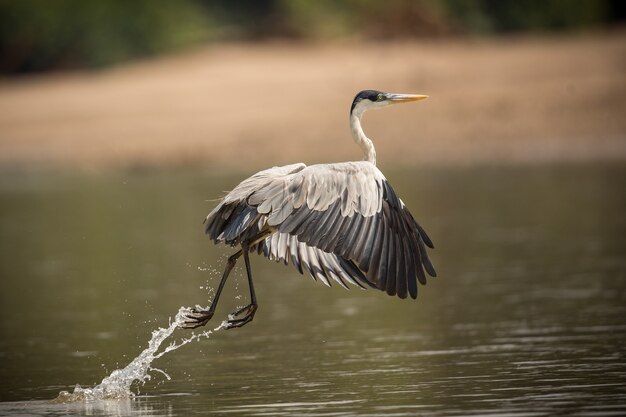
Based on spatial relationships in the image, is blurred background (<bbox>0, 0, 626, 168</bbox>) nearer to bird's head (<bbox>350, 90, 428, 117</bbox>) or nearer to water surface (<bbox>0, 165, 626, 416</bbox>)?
water surface (<bbox>0, 165, 626, 416</bbox>)

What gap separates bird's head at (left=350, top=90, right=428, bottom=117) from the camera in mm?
8531

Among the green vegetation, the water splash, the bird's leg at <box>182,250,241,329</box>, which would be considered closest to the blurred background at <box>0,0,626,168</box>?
the green vegetation

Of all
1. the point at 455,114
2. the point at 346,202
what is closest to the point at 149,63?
the point at 455,114

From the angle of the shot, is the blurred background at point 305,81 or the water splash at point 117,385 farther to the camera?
the blurred background at point 305,81

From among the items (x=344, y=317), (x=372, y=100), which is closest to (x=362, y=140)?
(x=372, y=100)

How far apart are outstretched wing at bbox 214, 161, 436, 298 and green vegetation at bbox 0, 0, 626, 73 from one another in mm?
24239

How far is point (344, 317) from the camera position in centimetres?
1052

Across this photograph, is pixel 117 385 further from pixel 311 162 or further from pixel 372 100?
pixel 311 162

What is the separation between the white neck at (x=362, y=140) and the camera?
822 centimetres

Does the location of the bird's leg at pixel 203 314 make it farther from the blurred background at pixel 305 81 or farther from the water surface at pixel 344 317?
the blurred background at pixel 305 81

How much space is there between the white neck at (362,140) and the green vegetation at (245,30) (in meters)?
23.5

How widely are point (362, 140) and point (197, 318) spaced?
4.83 feet

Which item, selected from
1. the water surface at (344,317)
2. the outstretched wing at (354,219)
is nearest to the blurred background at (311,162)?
the water surface at (344,317)

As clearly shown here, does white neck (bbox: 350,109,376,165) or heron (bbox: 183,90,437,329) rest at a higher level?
white neck (bbox: 350,109,376,165)
